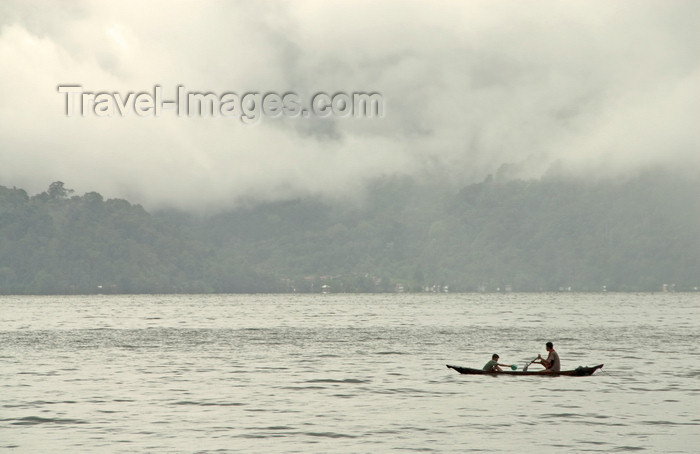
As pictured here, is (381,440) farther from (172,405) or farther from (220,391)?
(220,391)

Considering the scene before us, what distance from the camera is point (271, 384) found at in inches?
2298

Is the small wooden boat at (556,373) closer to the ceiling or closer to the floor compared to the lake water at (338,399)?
closer to the ceiling

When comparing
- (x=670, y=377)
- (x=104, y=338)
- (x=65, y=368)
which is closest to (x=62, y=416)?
(x=65, y=368)

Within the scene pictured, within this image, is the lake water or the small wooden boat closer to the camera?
the lake water

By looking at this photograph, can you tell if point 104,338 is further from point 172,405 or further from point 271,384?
point 172,405

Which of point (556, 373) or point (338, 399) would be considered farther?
point (556, 373)

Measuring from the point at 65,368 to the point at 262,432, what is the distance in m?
33.7

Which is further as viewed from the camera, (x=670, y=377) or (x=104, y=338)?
(x=104, y=338)

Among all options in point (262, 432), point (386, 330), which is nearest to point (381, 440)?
point (262, 432)

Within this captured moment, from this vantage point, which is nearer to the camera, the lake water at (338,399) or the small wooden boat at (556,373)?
the lake water at (338,399)

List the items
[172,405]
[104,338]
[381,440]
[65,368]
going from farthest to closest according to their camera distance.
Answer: [104,338]
[65,368]
[172,405]
[381,440]

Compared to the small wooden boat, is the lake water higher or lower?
lower

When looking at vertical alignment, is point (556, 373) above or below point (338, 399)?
above

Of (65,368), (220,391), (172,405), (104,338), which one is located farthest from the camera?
(104,338)
